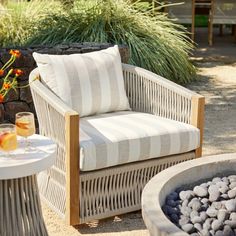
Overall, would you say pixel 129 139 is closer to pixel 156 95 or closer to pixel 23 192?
pixel 156 95

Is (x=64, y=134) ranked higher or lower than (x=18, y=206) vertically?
higher

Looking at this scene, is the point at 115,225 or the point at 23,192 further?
the point at 115,225

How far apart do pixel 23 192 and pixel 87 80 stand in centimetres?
121

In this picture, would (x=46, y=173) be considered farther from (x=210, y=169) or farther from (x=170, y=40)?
(x=170, y=40)

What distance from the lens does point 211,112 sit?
5.76 metres

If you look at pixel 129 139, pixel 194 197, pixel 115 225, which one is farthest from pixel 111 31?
pixel 194 197

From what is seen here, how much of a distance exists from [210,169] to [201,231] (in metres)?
0.46

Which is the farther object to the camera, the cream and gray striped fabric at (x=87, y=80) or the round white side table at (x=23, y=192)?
the cream and gray striped fabric at (x=87, y=80)

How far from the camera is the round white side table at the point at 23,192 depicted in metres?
2.64

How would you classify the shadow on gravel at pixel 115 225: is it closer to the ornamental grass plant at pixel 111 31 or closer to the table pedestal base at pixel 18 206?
the table pedestal base at pixel 18 206

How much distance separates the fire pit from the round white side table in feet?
2.17

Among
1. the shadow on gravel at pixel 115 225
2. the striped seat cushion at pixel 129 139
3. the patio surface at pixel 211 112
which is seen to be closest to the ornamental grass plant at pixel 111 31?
the patio surface at pixel 211 112

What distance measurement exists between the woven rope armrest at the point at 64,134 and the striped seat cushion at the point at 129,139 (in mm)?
60

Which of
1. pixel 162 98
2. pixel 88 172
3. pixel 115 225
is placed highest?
pixel 162 98
